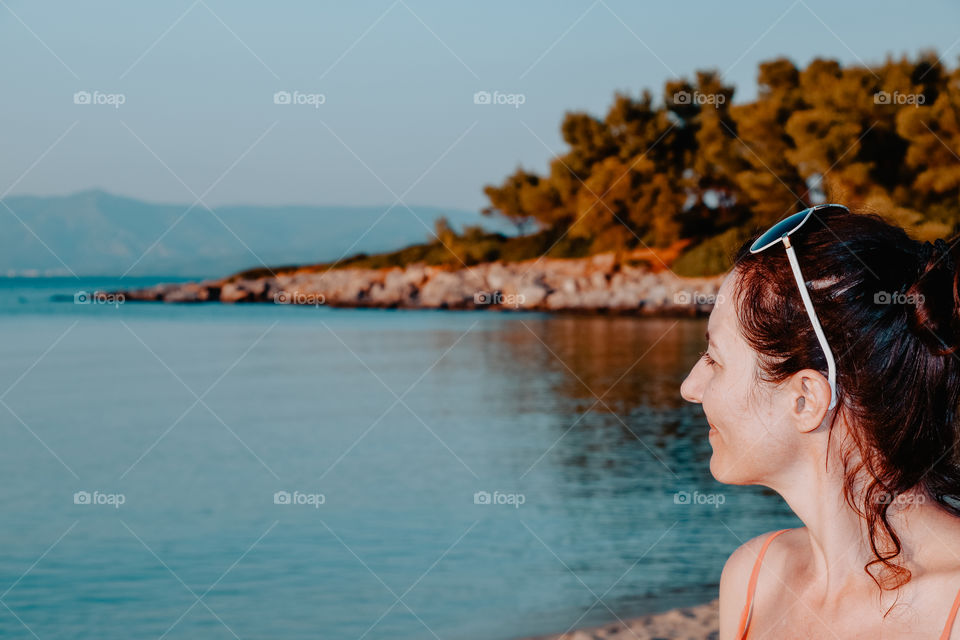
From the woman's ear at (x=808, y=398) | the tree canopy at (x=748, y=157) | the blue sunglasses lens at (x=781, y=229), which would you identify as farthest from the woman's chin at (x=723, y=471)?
the tree canopy at (x=748, y=157)

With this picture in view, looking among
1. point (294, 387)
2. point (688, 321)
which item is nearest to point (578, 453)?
point (294, 387)

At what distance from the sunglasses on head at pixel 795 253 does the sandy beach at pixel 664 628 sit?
5188mm

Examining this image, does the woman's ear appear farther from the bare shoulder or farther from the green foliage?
the green foliage

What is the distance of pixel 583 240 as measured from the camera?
1957 inches

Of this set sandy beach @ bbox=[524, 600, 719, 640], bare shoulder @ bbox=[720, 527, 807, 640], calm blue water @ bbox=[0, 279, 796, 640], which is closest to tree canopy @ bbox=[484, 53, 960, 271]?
calm blue water @ bbox=[0, 279, 796, 640]

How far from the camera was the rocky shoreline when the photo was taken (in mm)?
40125

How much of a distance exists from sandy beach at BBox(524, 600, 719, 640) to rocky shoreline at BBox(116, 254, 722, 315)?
26.7 meters

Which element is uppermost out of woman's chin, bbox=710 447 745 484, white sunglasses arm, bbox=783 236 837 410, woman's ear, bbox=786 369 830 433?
white sunglasses arm, bbox=783 236 837 410

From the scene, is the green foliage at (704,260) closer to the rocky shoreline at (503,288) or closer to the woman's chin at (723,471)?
the rocky shoreline at (503,288)

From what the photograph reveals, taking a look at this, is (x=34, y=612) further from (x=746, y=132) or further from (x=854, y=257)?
(x=746, y=132)

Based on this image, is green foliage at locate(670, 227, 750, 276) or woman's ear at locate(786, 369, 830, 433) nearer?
woman's ear at locate(786, 369, 830, 433)

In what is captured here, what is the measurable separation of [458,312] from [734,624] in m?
44.5

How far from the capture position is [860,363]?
120 cm

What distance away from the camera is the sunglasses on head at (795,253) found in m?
1.19
